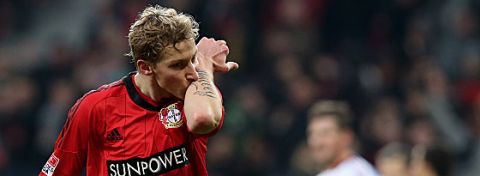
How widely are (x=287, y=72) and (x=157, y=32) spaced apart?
7.46 m

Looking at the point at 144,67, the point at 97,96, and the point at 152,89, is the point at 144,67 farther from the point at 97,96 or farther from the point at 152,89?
the point at 97,96

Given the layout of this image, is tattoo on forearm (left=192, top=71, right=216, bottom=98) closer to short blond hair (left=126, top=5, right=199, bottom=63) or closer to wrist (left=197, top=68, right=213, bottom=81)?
wrist (left=197, top=68, right=213, bottom=81)

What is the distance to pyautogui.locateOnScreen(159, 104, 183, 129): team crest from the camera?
436 centimetres

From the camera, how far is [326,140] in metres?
7.17

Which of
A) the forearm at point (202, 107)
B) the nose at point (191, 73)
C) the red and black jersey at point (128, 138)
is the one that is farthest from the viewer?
the red and black jersey at point (128, 138)

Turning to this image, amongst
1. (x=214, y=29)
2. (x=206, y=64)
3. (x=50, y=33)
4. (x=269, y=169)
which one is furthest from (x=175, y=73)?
(x=50, y=33)

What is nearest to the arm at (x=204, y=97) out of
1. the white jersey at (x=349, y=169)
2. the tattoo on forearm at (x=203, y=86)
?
the tattoo on forearm at (x=203, y=86)

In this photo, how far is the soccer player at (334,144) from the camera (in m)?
7.10

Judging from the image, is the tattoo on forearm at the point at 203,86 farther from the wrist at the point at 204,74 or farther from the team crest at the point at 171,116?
the team crest at the point at 171,116

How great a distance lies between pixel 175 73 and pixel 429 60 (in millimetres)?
8008

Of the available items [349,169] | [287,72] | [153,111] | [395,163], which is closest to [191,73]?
[153,111]

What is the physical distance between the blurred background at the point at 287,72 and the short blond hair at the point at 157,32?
647cm

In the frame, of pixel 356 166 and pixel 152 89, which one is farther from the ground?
pixel 356 166

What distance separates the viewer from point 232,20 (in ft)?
40.4
